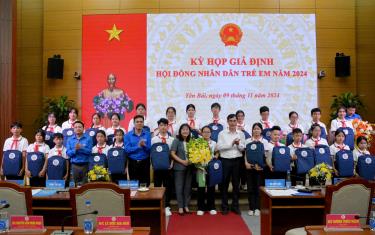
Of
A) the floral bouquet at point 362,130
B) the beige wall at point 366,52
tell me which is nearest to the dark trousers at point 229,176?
the floral bouquet at point 362,130

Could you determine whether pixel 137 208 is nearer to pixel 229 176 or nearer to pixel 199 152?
pixel 199 152

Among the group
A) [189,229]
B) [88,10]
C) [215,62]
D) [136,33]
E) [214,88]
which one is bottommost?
[189,229]

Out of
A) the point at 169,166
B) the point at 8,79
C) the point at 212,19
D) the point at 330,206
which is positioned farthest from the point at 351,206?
the point at 8,79

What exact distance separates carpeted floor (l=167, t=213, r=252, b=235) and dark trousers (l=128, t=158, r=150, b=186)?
0.72 metres

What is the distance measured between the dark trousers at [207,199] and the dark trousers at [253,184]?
56cm

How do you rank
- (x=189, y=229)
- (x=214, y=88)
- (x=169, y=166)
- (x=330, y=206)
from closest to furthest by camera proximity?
(x=330, y=206), (x=189, y=229), (x=169, y=166), (x=214, y=88)

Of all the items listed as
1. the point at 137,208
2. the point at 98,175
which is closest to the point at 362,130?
the point at 137,208

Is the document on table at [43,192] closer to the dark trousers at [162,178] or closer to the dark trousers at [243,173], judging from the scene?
the dark trousers at [162,178]

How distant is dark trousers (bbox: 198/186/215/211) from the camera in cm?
602

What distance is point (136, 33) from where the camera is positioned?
8750 millimetres

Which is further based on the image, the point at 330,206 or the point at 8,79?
the point at 8,79

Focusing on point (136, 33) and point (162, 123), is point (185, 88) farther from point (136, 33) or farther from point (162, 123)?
point (162, 123)

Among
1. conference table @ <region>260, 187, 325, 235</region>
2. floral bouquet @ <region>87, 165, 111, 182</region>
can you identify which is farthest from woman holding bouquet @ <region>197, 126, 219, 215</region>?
floral bouquet @ <region>87, 165, 111, 182</region>

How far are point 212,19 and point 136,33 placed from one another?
1685mm
